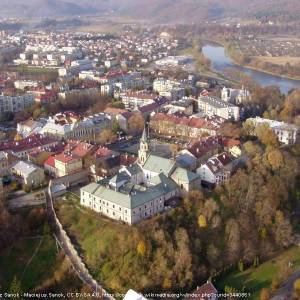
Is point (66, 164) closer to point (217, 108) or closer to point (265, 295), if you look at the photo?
point (265, 295)

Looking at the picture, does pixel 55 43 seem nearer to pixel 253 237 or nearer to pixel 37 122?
pixel 37 122

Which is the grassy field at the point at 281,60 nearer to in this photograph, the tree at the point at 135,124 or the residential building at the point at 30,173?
the tree at the point at 135,124

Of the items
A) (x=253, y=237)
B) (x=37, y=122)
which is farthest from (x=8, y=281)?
(x=37, y=122)

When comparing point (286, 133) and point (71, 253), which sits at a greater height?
point (286, 133)

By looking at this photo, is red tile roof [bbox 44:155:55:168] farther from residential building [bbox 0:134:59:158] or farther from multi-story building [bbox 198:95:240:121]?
multi-story building [bbox 198:95:240:121]

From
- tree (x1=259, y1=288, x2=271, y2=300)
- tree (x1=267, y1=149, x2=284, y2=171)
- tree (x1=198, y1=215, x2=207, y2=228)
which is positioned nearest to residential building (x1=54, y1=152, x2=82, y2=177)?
tree (x1=198, y1=215, x2=207, y2=228)

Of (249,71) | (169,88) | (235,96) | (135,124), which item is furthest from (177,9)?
(135,124)
